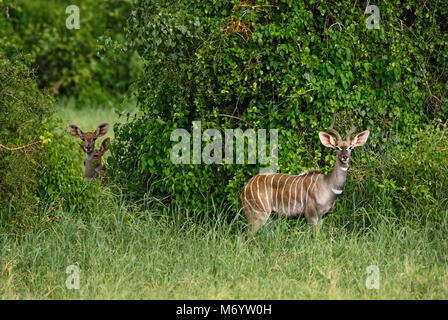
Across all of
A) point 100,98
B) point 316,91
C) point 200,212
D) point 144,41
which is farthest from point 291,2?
point 100,98

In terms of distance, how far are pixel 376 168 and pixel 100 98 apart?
8342 mm

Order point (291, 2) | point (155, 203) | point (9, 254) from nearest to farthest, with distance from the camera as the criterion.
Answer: point (9, 254)
point (291, 2)
point (155, 203)

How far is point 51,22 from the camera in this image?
13.9 meters

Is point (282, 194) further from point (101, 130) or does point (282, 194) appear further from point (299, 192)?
point (101, 130)

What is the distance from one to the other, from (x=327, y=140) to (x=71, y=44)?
28.4 ft

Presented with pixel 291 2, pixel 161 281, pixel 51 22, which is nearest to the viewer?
pixel 161 281

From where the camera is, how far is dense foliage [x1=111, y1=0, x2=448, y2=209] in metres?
6.62

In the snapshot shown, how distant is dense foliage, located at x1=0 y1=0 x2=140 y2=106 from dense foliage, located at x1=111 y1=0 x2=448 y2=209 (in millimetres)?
6511

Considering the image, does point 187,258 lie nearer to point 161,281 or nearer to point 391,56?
point 161,281

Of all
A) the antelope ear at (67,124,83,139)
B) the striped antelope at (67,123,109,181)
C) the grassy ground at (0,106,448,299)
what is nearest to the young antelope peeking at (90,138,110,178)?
the striped antelope at (67,123,109,181)

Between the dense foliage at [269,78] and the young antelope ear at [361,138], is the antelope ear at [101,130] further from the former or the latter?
the young antelope ear at [361,138]

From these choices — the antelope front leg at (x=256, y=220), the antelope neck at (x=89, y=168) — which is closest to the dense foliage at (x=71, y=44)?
the antelope neck at (x=89, y=168)

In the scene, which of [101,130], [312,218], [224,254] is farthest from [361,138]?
[101,130]

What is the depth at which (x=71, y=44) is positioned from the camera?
44.7 feet
